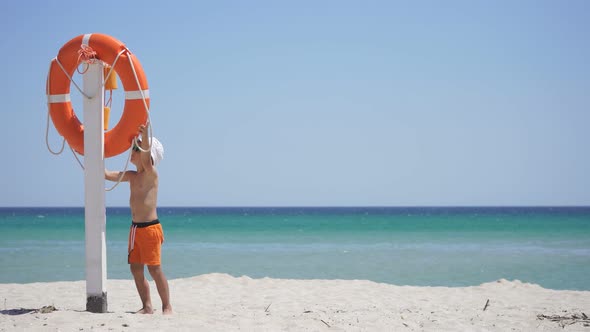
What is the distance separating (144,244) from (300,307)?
1519 millimetres

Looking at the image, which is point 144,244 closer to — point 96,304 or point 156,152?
point 96,304

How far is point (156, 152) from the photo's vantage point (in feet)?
12.2

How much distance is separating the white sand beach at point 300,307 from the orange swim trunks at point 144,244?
0.33m

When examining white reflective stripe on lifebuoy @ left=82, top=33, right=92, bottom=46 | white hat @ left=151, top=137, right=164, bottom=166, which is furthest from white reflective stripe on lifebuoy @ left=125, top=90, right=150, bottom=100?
white reflective stripe on lifebuoy @ left=82, top=33, right=92, bottom=46

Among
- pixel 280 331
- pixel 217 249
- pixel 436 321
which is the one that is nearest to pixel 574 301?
pixel 436 321

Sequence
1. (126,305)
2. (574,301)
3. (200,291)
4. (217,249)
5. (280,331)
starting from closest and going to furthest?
(280,331) → (126,305) → (574,301) → (200,291) → (217,249)

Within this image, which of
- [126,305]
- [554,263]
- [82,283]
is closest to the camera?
[126,305]

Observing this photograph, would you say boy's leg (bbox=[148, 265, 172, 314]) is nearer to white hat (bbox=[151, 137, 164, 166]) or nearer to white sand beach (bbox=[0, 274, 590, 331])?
white sand beach (bbox=[0, 274, 590, 331])

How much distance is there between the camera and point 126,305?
4.52 m

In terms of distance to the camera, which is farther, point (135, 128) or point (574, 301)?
point (574, 301)

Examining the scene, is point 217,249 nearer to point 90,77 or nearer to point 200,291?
point 200,291

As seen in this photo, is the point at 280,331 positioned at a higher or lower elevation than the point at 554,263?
higher

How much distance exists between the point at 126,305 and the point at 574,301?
3.72 meters

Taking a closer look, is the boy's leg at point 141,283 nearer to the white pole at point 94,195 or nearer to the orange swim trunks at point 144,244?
the orange swim trunks at point 144,244
